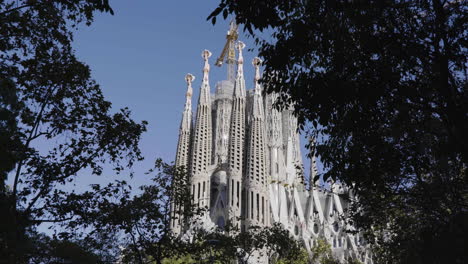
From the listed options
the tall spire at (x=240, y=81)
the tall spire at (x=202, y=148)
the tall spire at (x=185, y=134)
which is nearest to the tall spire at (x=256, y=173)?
the tall spire at (x=240, y=81)

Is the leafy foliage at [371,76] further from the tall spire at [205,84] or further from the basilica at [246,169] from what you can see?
the tall spire at [205,84]

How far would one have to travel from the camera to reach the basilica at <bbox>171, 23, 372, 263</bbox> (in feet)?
167

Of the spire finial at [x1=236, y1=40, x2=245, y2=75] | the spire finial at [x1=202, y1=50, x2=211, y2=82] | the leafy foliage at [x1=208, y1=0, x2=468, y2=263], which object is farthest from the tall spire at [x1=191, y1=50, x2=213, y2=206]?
the leafy foliage at [x1=208, y1=0, x2=468, y2=263]

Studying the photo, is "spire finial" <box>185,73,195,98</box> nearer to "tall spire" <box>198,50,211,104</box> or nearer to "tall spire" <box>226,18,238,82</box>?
"tall spire" <box>198,50,211,104</box>

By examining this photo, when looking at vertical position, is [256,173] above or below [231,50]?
below

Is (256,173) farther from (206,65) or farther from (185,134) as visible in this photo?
(206,65)

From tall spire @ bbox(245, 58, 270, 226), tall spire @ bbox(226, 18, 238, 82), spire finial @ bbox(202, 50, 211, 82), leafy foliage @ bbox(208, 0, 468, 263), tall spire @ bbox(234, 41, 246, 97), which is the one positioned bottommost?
leafy foliage @ bbox(208, 0, 468, 263)

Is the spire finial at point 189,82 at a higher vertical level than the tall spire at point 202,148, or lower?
higher

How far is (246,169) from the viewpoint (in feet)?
174

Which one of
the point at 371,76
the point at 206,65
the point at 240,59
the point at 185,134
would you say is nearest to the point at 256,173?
the point at 185,134

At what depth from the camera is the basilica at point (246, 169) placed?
5088 cm

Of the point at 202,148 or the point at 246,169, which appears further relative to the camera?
the point at 202,148

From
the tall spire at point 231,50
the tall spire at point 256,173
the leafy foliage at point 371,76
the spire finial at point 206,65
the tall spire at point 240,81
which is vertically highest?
the tall spire at point 231,50

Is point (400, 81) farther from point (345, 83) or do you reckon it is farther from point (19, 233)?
point (19, 233)
